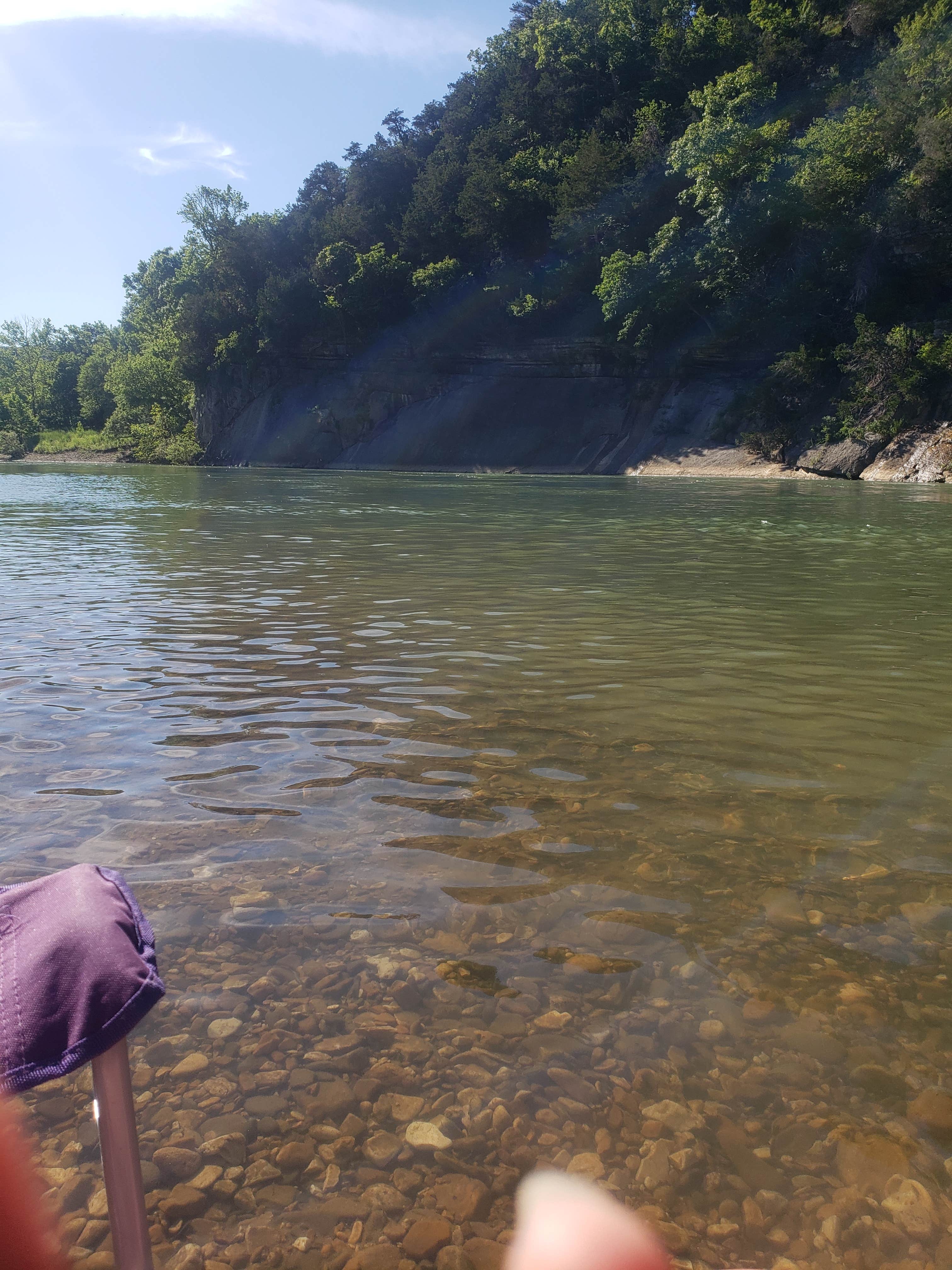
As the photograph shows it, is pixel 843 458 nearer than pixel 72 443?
Yes

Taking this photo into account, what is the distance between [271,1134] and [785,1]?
70.1m

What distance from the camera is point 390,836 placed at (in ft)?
12.1

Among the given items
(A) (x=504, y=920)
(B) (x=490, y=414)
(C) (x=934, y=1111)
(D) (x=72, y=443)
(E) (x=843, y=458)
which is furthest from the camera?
(D) (x=72, y=443)

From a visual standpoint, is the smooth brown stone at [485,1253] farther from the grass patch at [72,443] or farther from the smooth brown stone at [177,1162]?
the grass patch at [72,443]

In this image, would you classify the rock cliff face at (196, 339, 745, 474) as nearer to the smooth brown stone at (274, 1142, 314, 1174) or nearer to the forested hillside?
the forested hillside

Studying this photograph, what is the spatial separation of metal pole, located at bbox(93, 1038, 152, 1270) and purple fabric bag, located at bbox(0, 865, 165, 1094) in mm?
63

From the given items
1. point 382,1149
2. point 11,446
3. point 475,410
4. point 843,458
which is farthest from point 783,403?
point 11,446

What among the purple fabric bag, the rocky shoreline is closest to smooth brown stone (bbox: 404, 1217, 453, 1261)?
the rocky shoreline

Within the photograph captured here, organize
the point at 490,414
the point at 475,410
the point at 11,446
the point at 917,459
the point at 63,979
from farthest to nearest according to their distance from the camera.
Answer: the point at 11,446, the point at 475,410, the point at 490,414, the point at 917,459, the point at 63,979

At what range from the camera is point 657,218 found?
4878cm

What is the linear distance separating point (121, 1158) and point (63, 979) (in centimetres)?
31

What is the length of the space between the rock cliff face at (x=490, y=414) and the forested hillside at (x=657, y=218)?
1518 mm

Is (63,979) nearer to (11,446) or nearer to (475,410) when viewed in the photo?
(475,410)

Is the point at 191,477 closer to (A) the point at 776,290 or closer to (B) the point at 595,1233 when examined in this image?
(A) the point at 776,290
